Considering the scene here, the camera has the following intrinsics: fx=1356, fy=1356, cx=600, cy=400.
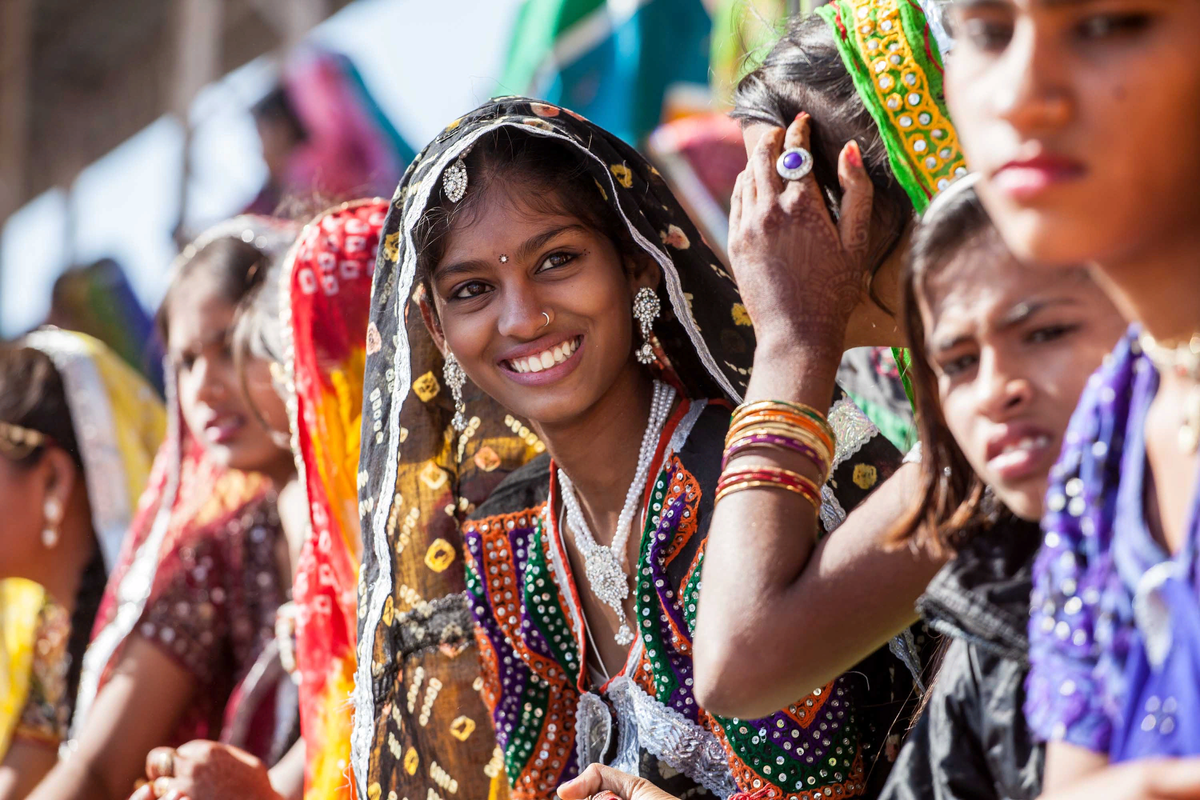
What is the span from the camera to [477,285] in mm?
2494

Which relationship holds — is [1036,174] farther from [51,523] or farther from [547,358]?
[51,523]

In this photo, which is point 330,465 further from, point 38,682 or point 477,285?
point 38,682

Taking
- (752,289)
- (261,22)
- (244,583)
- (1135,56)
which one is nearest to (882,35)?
(752,289)

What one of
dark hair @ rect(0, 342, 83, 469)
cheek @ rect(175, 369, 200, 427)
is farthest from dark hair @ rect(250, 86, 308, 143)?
cheek @ rect(175, 369, 200, 427)

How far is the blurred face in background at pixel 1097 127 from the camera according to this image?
1.10m

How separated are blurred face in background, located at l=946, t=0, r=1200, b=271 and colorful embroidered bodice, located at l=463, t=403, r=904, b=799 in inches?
44.6

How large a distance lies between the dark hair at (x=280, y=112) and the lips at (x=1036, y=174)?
667 cm

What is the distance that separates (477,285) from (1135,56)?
5.05 ft

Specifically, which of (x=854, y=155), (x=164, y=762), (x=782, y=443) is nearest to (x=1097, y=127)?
(x=782, y=443)

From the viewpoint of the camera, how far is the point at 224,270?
148 inches

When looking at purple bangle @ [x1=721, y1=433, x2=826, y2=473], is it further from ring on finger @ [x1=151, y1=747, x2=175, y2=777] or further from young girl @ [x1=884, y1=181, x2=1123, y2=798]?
ring on finger @ [x1=151, y1=747, x2=175, y2=777]

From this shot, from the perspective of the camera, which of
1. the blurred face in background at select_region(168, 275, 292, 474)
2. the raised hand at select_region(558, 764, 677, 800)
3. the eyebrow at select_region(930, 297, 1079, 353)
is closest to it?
the eyebrow at select_region(930, 297, 1079, 353)

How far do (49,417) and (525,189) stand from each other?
2618mm

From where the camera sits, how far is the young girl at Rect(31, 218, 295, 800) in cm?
359
